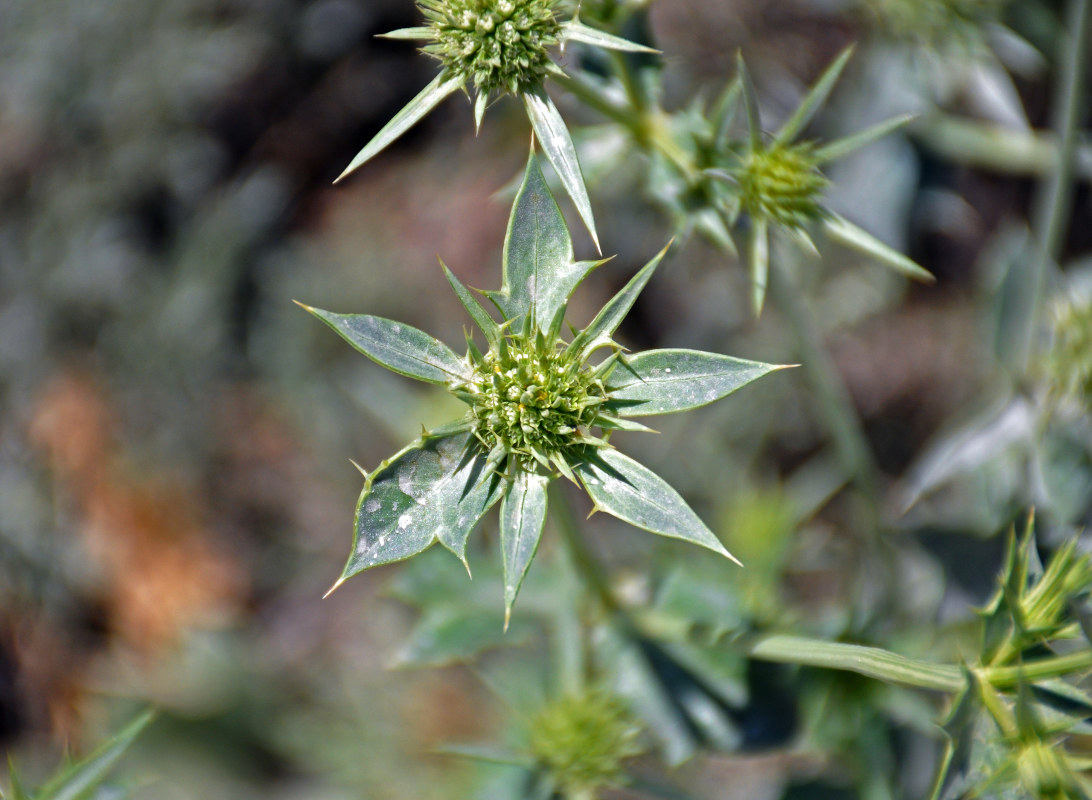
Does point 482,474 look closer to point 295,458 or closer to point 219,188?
point 295,458

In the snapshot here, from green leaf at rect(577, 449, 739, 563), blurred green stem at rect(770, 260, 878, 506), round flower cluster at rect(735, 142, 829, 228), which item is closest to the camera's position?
green leaf at rect(577, 449, 739, 563)

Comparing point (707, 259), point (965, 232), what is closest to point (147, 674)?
point (707, 259)

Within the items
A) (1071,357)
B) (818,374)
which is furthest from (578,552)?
(1071,357)

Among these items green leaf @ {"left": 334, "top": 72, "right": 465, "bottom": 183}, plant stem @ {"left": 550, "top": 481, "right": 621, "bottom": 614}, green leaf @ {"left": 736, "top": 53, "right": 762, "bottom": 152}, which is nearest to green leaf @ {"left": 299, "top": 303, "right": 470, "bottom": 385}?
green leaf @ {"left": 334, "top": 72, "right": 465, "bottom": 183}

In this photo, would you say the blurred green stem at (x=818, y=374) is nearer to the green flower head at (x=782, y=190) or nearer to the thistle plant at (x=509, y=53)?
the green flower head at (x=782, y=190)

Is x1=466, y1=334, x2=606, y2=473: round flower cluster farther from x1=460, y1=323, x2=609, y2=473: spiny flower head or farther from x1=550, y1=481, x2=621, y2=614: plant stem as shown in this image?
x1=550, y1=481, x2=621, y2=614: plant stem

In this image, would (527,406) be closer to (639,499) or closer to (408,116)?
(639,499)
